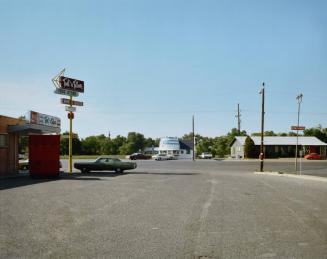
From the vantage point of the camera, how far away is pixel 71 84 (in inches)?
1162

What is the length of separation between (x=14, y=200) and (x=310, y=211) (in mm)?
9647

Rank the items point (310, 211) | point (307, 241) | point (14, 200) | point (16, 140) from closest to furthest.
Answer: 1. point (307, 241)
2. point (310, 211)
3. point (14, 200)
4. point (16, 140)

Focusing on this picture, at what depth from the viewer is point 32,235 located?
7.62 metres

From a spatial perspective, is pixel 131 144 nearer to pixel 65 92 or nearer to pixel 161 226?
pixel 65 92

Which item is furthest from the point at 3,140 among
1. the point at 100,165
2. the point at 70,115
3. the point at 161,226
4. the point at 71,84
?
the point at 161,226

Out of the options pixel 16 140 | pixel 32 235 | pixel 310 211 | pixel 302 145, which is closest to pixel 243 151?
pixel 302 145

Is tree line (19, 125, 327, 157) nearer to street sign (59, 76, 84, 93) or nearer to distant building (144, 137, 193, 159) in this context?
distant building (144, 137, 193, 159)

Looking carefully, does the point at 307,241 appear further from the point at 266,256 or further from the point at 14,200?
the point at 14,200

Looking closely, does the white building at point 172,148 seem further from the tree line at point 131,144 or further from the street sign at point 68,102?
the street sign at point 68,102

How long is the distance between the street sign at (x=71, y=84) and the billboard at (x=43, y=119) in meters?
2.70

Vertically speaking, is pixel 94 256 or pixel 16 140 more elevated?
pixel 16 140

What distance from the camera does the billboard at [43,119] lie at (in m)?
26.5

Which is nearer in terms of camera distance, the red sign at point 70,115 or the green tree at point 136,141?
the red sign at point 70,115

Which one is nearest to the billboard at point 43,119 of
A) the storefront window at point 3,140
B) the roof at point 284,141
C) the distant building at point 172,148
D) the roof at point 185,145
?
the storefront window at point 3,140
